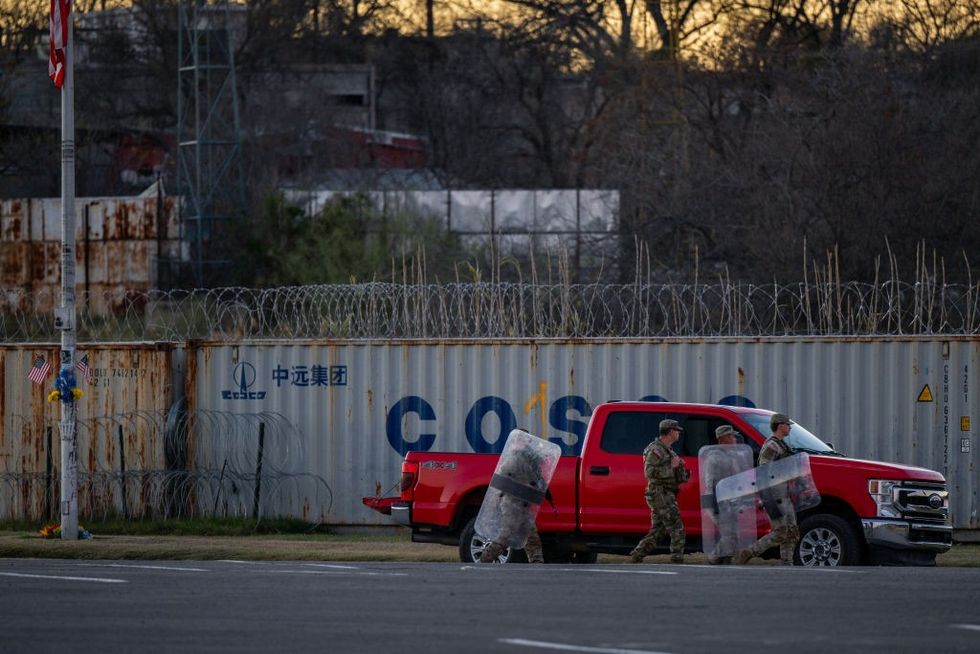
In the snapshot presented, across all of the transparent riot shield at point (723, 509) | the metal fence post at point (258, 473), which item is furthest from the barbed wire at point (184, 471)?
the transparent riot shield at point (723, 509)

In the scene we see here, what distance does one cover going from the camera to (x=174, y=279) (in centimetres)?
3853

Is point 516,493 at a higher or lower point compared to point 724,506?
higher

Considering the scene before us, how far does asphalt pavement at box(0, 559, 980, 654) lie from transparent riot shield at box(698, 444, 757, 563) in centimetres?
96

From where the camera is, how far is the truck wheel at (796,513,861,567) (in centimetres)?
1549

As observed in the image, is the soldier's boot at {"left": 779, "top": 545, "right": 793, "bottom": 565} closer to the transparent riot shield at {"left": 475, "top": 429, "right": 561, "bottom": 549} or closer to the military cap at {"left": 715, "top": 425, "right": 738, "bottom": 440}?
the military cap at {"left": 715, "top": 425, "right": 738, "bottom": 440}

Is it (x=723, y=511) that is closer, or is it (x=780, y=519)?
(x=780, y=519)

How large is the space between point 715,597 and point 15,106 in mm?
46045

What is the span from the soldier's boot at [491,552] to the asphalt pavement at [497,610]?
1058mm

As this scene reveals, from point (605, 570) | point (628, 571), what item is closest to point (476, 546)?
point (605, 570)

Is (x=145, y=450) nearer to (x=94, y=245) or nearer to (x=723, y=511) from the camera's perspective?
(x=723, y=511)

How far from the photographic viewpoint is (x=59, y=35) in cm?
1988

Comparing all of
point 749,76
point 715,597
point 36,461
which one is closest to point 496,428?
point 36,461

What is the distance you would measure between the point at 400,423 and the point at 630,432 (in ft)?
17.3

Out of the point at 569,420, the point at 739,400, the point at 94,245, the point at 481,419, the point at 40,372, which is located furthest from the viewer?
the point at 94,245
